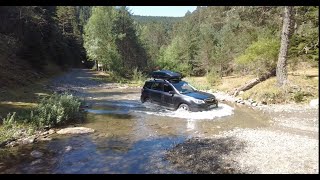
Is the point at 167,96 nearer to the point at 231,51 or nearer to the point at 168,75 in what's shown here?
the point at 168,75

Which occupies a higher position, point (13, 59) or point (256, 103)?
point (13, 59)

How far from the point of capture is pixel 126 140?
1170 cm

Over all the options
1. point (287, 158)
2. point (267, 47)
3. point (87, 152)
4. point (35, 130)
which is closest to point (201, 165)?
point (287, 158)

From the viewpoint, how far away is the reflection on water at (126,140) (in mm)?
8648

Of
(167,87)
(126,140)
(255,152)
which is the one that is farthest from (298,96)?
(126,140)

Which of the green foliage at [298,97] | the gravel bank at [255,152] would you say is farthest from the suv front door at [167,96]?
the green foliage at [298,97]

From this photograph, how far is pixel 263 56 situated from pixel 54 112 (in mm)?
19549

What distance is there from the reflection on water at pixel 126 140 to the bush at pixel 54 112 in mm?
1003

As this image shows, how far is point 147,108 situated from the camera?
1948cm

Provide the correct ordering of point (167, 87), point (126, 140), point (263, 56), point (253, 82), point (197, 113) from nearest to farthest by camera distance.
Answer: point (126, 140)
point (197, 113)
point (167, 87)
point (253, 82)
point (263, 56)

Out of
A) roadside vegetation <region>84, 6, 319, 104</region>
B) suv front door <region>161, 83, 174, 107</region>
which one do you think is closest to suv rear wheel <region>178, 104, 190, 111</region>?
suv front door <region>161, 83, 174, 107</region>

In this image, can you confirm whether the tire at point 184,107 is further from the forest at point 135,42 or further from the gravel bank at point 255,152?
the forest at point 135,42

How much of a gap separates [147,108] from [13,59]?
21.3m

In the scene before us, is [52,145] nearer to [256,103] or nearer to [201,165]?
[201,165]
